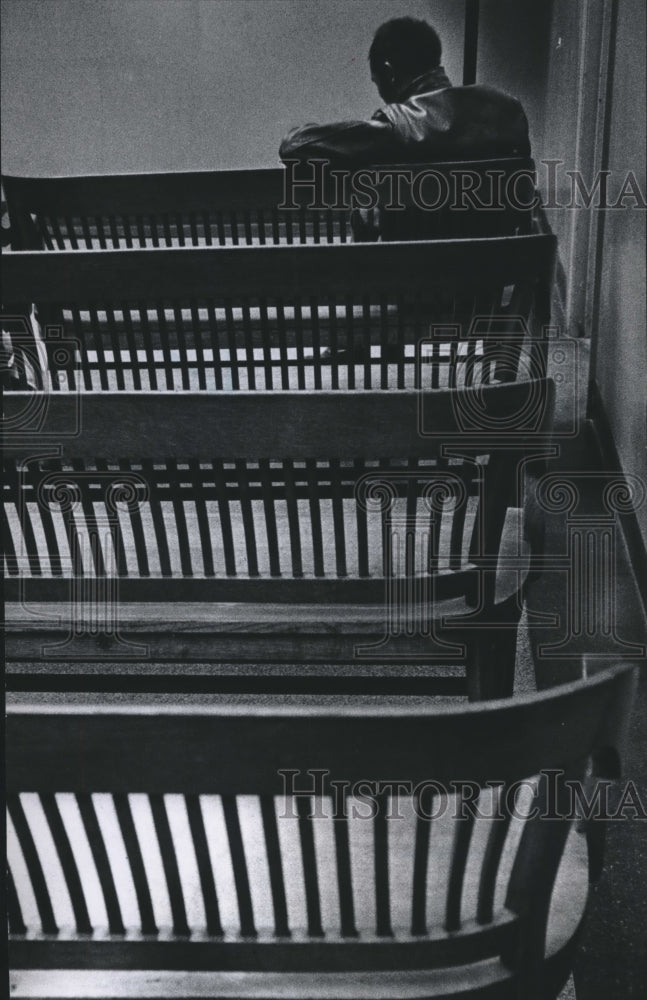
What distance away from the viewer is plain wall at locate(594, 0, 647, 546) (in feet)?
8.20

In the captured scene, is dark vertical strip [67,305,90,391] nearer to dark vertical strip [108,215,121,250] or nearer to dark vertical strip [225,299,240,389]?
dark vertical strip [225,299,240,389]

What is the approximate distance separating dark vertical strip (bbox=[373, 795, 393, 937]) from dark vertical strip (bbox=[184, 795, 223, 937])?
140 mm

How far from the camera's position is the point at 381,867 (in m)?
0.85

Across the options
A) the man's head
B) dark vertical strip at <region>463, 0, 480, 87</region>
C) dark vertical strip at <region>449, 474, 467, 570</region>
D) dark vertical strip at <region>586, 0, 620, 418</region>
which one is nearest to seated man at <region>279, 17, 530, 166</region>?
the man's head

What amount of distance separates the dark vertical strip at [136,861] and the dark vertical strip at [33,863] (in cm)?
8

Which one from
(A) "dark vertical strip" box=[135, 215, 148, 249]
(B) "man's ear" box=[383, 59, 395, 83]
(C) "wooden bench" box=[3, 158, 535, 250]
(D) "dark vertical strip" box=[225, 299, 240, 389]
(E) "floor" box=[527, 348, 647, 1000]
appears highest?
(B) "man's ear" box=[383, 59, 395, 83]

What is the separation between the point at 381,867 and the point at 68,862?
275mm

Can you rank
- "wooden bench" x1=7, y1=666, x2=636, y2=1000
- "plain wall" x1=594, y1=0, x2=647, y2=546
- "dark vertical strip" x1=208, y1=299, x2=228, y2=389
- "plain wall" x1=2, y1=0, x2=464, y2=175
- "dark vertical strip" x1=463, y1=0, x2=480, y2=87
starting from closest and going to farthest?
"wooden bench" x1=7, y1=666, x2=636, y2=1000
"dark vertical strip" x1=208, y1=299, x2=228, y2=389
"plain wall" x1=594, y1=0, x2=647, y2=546
"dark vertical strip" x1=463, y1=0, x2=480, y2=87
"plain wall" x1=2, y1=0, x2=464, y2=175

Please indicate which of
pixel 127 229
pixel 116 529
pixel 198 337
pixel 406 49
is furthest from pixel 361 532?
pixel 406 49

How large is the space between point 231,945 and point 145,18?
5763 mm

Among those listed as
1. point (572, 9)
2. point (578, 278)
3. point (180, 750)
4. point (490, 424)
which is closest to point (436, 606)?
point (490, 424)

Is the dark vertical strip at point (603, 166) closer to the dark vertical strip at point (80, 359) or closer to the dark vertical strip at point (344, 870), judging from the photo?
the dark vertical strip at point (80, 359)

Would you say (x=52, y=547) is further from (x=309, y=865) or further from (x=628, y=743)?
(x=628, y=743)

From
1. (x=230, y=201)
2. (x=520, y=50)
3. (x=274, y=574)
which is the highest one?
(x=520, y=50)
